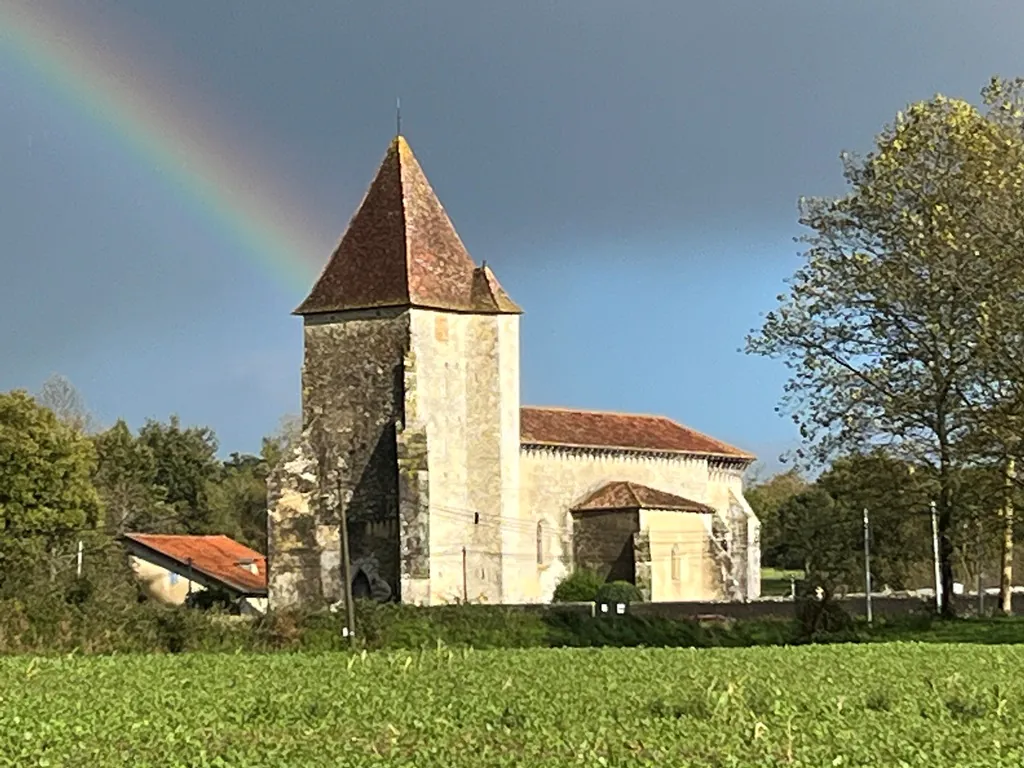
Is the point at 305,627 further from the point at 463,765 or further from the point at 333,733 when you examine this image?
the point at 463,765

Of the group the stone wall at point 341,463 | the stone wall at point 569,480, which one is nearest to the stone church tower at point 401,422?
the stone wall at point 341,463

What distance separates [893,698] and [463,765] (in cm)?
751

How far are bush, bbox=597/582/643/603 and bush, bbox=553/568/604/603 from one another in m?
0.43

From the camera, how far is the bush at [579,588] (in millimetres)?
62500

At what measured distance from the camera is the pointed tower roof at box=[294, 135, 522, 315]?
6162 centimetres

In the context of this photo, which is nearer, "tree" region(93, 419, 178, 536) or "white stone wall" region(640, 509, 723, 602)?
"white stone wall" region(640, 509, 723, 602)

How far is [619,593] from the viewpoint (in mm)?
61188

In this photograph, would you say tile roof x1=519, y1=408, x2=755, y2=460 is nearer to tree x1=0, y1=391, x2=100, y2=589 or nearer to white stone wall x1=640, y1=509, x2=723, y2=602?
white stone wall x1=640, y1=509, x2=723, y2=602

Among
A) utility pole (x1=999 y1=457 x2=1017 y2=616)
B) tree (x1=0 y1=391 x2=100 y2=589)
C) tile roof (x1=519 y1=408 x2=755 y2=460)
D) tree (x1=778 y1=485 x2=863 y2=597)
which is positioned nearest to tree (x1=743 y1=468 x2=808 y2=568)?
tree (x1=778 y1=485 x2=863 y2=597)

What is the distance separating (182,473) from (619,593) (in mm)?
46091

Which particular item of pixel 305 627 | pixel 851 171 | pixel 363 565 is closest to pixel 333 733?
pixel 305 627

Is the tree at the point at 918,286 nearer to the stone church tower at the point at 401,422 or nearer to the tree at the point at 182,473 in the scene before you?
the stone church tower at the point at 401,422

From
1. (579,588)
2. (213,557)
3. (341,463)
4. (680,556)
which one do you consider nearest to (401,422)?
(341,463)

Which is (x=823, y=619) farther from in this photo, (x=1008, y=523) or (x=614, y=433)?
(x=614, y=433)
